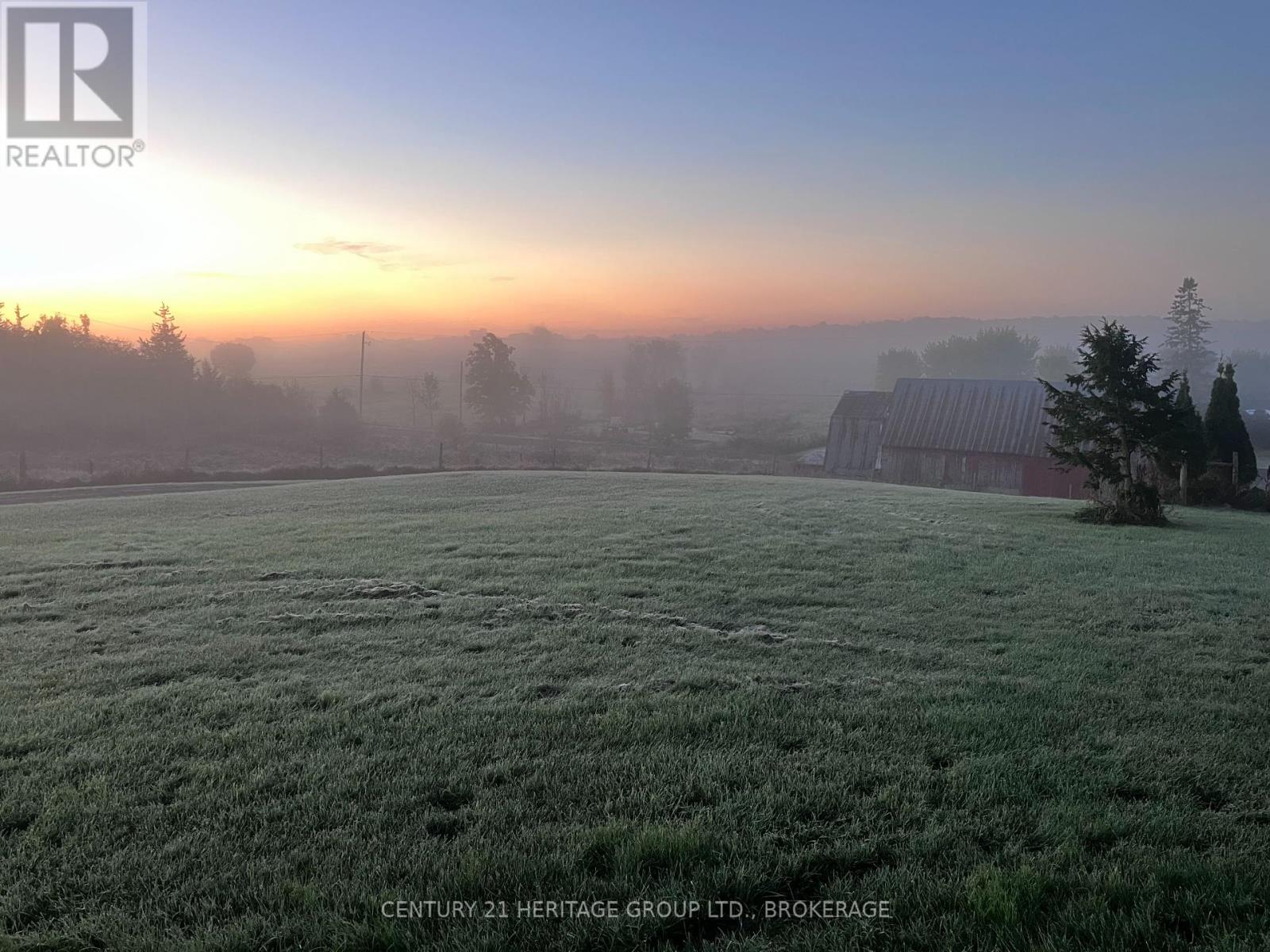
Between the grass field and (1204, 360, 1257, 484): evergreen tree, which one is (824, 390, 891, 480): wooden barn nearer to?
(1204, 360, 1257, 484): evergreen tree

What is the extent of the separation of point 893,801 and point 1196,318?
132 m

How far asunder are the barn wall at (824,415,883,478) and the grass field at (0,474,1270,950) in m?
39.7

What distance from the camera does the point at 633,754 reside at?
485 cm

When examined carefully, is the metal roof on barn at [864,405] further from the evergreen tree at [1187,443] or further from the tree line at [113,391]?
the tree line at [113,391]

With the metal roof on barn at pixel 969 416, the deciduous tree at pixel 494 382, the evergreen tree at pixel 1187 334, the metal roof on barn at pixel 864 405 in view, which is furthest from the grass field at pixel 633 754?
the evergreen tree at pixel 1187 334

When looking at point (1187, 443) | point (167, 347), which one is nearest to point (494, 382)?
point (167, 347)

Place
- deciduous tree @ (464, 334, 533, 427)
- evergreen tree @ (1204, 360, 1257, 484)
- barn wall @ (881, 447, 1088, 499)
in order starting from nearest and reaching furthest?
evergreen tree @ (1204, 360, 1257, 484)
barn wall @ (881, 447, 1088, 499)
deciduous tree @ (464, 334, 533, 427)

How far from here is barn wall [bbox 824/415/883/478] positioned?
50.2m

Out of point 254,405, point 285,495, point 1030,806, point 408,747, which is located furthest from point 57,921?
point 254,405

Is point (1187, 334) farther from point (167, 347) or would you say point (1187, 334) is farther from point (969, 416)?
point (167, 347)

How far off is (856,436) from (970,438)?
27.4 feet

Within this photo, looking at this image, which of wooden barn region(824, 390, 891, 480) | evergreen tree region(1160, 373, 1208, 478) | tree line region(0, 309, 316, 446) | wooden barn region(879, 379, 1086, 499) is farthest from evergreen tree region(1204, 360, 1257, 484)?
tree line region(0, 309, 316, 446)

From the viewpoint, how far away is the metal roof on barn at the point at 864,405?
51281mm

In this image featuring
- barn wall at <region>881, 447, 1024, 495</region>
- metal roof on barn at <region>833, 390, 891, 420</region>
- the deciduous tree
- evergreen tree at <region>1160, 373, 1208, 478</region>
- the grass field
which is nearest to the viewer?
the grass field
